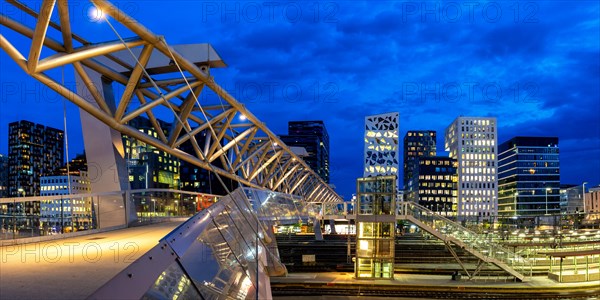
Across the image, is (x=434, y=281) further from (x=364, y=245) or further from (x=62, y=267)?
(x=62, y=267)

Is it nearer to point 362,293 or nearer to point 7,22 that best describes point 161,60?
point 7,22

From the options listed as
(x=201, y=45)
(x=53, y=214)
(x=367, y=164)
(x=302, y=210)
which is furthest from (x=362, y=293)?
(x=367, y=164)

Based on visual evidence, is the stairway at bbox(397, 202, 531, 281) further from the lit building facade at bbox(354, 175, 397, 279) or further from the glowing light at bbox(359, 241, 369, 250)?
the glowing light at bbox(359, 241, 369, 250)

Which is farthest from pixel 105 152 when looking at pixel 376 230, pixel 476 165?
pixel 476 165

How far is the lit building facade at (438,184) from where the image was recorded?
153 metres

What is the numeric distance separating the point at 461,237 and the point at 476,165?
420ft

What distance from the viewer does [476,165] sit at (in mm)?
150000

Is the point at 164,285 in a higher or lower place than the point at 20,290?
higher

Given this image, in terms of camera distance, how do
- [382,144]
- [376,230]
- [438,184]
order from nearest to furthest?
[376,230] < [382,144] < [438,184]

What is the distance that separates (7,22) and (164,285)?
422 inches

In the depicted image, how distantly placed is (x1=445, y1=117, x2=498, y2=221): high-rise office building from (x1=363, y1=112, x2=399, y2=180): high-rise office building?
49375mm

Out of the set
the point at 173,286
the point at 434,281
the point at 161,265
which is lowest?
the point at 434,281

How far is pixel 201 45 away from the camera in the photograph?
19.3 metres

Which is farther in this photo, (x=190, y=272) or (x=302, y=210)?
(x=302, y=210)
